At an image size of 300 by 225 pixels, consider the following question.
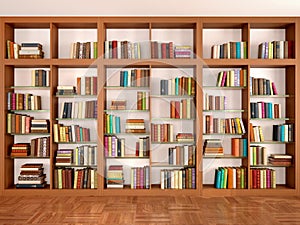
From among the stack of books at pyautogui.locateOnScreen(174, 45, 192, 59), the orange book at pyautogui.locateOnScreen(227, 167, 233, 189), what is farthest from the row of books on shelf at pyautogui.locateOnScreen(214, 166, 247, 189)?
the stack of books at pyautogui.locateOnScreen(174, 45, 192, 59)

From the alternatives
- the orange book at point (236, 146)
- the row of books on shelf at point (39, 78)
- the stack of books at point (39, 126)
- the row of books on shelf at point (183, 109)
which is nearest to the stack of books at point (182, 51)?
the row of books on shelf at point (183, 109)

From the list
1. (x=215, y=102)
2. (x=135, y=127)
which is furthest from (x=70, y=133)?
(x=215, y=102)

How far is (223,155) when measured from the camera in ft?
23.5

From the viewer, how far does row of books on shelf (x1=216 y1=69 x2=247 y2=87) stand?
7.07m

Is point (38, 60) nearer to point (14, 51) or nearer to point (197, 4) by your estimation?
Answer: point (14, 51)

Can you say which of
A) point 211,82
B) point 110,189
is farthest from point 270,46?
point 110,189

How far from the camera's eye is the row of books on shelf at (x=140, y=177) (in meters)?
7.03

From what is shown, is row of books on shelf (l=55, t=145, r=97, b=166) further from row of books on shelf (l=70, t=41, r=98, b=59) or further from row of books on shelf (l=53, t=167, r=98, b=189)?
row of books on shelf (l=70, t=41, r=98, b=59)

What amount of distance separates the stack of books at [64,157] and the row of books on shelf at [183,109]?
1.56 m

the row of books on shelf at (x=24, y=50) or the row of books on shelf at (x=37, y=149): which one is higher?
the row of books on shelf at (x=24, y=50)

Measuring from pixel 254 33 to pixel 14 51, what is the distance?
11.5 ft

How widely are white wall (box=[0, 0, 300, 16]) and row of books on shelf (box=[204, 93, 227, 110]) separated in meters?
1.15

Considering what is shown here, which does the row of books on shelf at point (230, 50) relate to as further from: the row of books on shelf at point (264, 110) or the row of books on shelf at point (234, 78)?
the row of books on shelf at point (264, 110)

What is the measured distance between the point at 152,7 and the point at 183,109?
1519 mm
